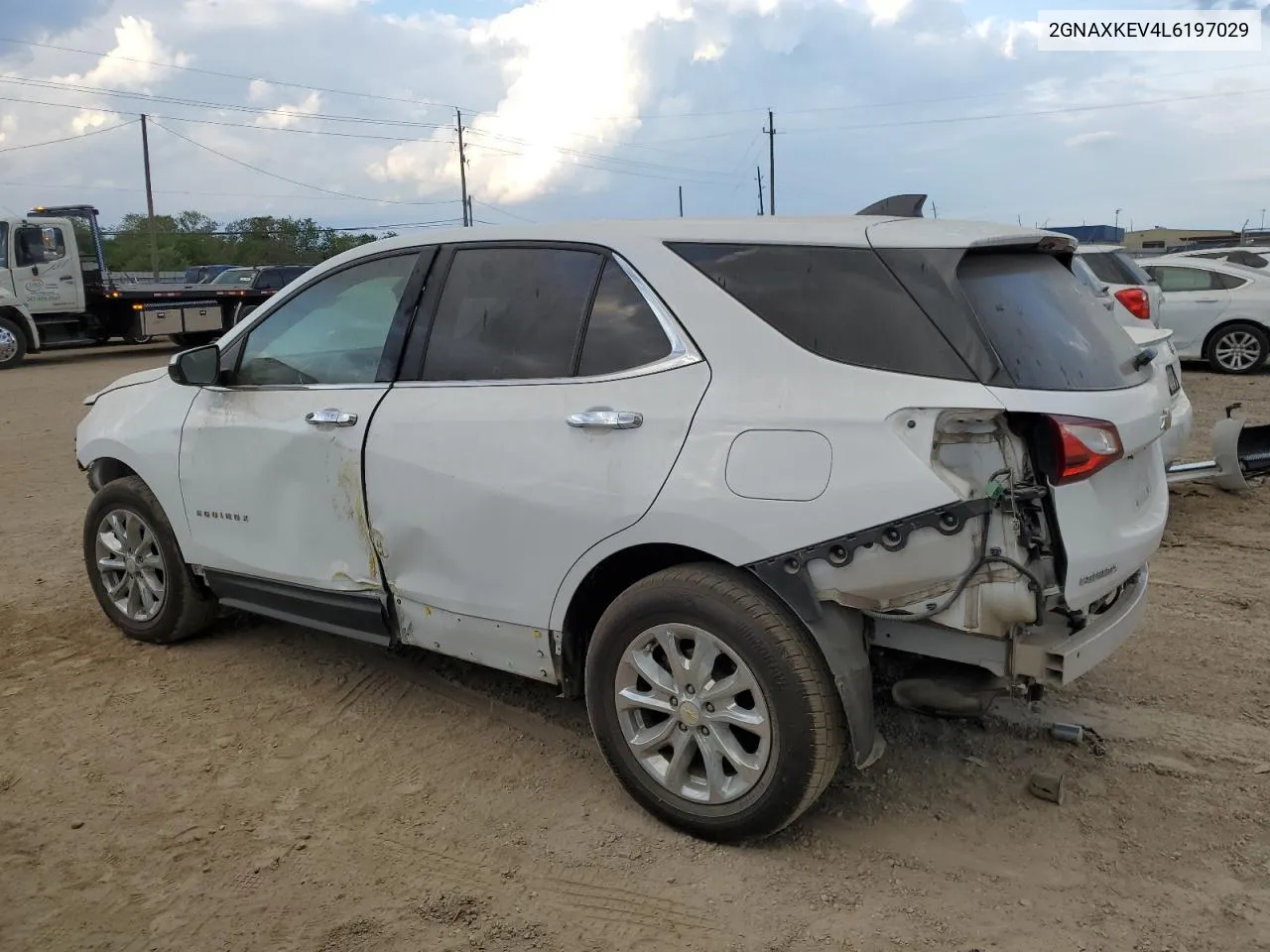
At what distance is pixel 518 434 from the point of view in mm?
3301

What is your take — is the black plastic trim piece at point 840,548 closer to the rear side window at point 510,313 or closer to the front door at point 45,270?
the rear side window at point 510,313

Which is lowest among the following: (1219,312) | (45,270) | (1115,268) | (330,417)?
(330,417)

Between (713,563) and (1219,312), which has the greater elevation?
(1219,312)

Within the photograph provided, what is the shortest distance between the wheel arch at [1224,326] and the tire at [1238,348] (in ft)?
0.04

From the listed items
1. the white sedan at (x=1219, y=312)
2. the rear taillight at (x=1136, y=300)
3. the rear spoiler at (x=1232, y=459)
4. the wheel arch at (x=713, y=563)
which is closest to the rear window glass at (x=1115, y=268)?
the rear taillight at (x=1136, y=300)

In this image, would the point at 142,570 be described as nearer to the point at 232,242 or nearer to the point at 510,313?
the point at 510,313

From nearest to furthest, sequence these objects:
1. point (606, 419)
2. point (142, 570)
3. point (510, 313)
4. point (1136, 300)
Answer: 1. point (606, 419)
2. point (510, 313)
3. point (142, 570)
4. point (1136, 300)

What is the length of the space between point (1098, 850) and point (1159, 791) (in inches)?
18.7

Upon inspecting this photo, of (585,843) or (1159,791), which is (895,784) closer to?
(1159,791)

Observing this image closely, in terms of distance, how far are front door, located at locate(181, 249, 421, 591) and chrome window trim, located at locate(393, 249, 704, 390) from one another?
690 millimetres

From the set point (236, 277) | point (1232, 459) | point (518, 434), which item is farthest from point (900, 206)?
point (236, 277)

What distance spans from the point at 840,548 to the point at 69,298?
21.0 m

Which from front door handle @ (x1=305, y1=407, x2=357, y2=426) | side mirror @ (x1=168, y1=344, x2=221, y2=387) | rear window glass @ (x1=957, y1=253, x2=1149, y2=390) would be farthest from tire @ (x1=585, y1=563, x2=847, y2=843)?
side mirror @ (x1=168, y1=344, x2=221, y2=387)

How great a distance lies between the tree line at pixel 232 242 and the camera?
57094mm
